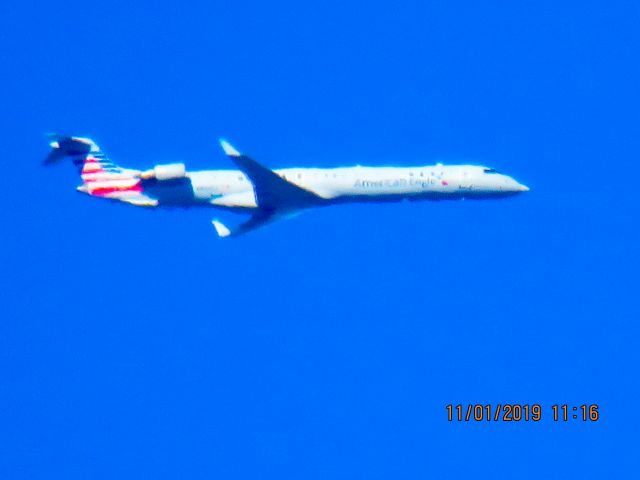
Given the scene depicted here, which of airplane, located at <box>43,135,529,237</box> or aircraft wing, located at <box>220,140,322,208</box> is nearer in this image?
aircraft wing, located at <box>220,140,322,208</box>

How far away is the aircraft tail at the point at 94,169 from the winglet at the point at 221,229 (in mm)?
3531

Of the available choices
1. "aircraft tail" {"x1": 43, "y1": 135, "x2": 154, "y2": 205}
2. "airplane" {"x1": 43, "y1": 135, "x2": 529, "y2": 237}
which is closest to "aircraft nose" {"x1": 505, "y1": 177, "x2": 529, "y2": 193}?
"airplane" {"x1": 43, "y1": 135, "x2": 529, "y2": 237}

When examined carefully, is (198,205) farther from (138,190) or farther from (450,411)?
(450,411)

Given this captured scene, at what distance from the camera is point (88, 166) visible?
2371 inches

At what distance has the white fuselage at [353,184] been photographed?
57.9 metres

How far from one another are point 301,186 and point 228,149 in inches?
134

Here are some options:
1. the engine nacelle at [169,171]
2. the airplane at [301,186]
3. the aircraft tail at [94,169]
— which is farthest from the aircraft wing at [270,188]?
the aircraft tail at [94,169]

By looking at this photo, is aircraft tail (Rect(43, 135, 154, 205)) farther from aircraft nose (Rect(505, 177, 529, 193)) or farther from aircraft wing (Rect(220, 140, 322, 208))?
aircraft nose (Rect(505, 177, 529, 193))

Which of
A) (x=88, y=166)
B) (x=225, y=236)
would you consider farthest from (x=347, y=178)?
(x=88, y=166)

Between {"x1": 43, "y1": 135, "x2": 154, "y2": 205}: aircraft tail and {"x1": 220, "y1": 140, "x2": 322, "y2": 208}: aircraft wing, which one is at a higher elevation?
{"x1": 43, "y1": 135, "x2": 154, "y2": 205}: aircraft tail

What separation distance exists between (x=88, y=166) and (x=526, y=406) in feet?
70.5

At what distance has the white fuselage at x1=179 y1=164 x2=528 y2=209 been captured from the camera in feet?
190

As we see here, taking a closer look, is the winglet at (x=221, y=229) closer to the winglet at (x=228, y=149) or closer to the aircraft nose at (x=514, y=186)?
the winglet at (x=228, y=149)

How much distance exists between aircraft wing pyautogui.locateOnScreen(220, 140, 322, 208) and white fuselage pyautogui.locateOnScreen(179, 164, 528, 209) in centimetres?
33
